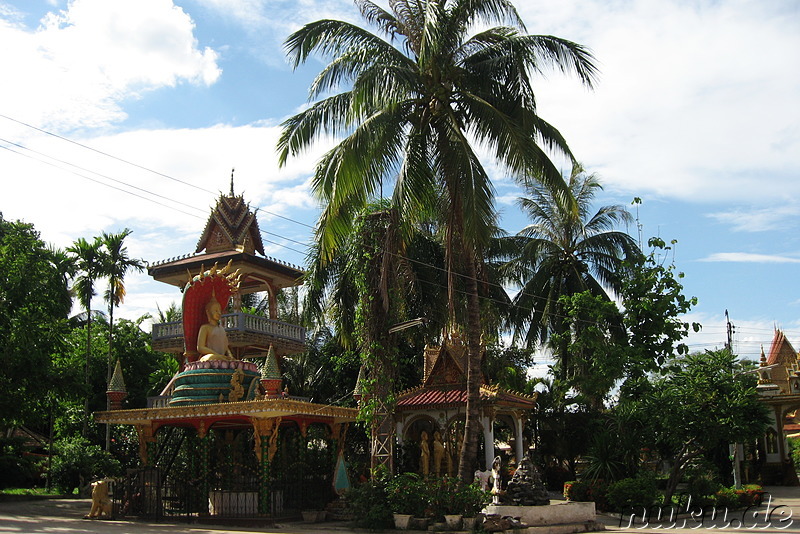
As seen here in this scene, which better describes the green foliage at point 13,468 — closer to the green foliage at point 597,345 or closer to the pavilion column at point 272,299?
the pavilion column at point 272,299

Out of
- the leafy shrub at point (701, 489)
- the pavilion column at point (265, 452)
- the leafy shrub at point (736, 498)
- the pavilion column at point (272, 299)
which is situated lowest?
the leafy shrub at point (736, 498)

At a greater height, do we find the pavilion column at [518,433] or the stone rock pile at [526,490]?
the pavilion column at [518,433]

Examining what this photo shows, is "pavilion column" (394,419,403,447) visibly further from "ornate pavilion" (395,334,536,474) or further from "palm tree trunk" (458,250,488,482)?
"palm tree trunk" (458,250,488,482)

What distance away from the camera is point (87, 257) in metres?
32.8

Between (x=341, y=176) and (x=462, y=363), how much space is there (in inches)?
413

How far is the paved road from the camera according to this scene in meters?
16.6

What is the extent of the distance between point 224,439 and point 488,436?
8288mm

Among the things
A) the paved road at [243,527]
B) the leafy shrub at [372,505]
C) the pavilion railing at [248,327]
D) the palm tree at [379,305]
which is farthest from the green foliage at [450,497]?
the pavilion railing at [248,327]

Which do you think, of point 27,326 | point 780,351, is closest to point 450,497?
point 27,326

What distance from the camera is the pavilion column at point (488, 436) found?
24.8 m

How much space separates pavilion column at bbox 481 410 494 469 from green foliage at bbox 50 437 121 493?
512 inches

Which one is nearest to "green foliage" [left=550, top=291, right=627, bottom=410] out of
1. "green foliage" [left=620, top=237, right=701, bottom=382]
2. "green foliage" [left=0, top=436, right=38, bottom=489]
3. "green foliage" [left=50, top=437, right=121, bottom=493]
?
"green foliage" [left=620, top=237, right=701, bottom=382]

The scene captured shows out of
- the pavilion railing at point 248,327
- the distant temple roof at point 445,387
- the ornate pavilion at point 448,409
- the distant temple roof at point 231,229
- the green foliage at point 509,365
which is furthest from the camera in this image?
the green foliage at point 509,365

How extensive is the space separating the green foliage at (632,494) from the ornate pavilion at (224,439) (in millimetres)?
7146
